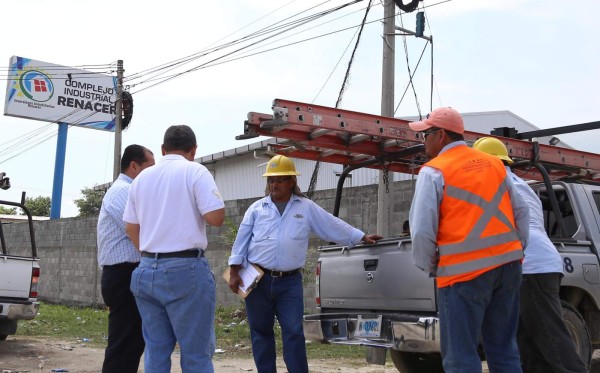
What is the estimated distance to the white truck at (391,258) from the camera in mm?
5367

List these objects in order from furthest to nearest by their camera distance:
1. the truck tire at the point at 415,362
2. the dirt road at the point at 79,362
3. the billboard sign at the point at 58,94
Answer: the billboard sign at the point at 58,94
the dirt road at the point at 79,362
the truck tire at the point at 415,362

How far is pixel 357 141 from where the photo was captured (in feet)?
19.9

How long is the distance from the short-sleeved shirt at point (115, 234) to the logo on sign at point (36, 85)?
26.3m

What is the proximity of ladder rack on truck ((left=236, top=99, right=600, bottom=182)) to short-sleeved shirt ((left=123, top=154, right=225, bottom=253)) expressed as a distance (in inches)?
50.6

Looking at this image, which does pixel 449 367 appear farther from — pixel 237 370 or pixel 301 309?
pixel 237 370

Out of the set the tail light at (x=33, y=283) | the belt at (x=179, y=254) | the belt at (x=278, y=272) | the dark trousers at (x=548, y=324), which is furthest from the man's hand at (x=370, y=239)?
the tail light at (x=33, y=283)

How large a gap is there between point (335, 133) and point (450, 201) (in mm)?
2187

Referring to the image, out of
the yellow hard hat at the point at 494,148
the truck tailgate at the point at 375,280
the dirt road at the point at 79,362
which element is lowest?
the dirt road at the point at 79,362

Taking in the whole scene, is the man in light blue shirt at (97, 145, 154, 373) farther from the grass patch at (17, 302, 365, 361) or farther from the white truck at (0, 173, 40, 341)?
the white truck at (0, 173, 40, 341)

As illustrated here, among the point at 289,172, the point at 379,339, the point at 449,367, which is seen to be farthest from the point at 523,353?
the point at 289,172

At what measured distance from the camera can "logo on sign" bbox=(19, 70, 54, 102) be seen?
2934 cm

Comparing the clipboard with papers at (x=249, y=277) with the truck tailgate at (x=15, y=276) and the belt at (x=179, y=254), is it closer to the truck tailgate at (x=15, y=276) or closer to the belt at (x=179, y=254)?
the belt at (x=179, y=254)

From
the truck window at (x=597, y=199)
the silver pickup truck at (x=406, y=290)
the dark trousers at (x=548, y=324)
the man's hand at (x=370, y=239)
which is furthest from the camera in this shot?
the truck window at (x=597, y=199)

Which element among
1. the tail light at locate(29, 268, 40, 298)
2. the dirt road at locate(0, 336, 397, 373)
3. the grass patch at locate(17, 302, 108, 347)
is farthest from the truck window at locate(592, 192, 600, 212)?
the grass patch at locate(17, 302, 108, 347)
